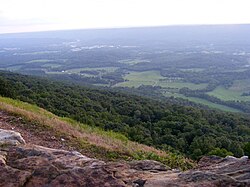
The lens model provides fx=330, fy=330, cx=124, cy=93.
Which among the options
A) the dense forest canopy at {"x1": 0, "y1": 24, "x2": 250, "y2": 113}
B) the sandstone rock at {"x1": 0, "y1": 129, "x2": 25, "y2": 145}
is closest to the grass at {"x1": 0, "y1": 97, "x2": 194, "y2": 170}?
the sandstone rock at {"x1": 0, "y1": 129, "x2": 25, "y2": 145}

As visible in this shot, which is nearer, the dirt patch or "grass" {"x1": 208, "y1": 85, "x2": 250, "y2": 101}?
the dirt patch

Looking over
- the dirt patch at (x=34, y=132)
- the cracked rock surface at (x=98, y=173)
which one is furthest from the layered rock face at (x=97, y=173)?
the dirt patch at (x=34, y=132)

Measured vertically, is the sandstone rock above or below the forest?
above

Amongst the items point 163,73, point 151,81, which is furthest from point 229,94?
point 163,73

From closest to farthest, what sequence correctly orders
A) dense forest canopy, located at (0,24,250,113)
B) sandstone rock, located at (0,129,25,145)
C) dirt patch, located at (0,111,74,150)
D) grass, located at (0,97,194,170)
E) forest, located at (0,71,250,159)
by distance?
sandstone rock, located at (0,129,25,145) → grass, located at (0,97,194,170) → dirt patch, located at (0,111,74,150) → forest, located at (0,71,250,159) → dense forest canopy, located at (0,24,250,113)

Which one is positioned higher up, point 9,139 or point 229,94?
point 9,139

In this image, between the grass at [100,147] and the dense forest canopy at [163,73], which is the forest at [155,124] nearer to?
the grass at [100,147]

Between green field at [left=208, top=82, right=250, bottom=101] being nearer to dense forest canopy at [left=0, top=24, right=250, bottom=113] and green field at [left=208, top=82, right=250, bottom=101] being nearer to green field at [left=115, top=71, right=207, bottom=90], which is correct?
dense forest canopy at [left=0, top=24, right=250, bottom=113]

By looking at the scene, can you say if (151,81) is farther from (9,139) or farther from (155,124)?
(9,139)

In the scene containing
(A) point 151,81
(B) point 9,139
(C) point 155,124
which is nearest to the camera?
(B) point 9,139
